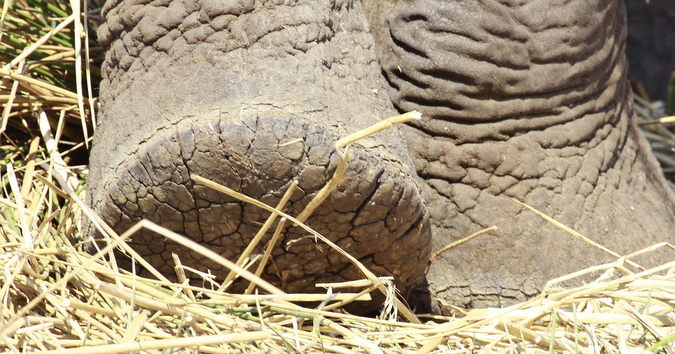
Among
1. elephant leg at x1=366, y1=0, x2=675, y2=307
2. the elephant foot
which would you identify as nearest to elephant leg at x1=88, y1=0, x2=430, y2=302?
the elephant foot

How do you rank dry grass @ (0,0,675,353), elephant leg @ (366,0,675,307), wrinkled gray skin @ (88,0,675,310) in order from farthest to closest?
elephant leg @ (366,0,675,307) < wrinkled gray skin @ (88,0,675,310) < dry grass @ (0,0,675,353)

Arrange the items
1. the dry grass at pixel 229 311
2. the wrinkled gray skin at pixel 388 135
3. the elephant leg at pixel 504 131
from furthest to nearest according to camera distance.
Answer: the elephant leg at pixel 504 131 < the wrinkled gray skin at pixel 388 135 < the dry grass at pixel 229 311

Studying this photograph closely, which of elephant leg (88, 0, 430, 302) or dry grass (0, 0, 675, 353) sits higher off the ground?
elephant leg (88, 0, 430, 302)

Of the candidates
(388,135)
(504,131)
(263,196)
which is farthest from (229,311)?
(504,131)

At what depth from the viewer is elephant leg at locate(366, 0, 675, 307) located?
1749mm

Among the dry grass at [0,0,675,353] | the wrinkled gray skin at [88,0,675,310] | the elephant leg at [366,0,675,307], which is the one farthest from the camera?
the elephant leg at [366,0,675,307]

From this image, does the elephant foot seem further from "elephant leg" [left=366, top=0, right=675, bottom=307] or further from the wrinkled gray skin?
"elephant leg" [left=366, top=0, right=675, bottom=307]

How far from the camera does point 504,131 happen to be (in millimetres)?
1807

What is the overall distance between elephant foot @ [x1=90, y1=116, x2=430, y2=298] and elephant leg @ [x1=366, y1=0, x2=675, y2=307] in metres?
0.24

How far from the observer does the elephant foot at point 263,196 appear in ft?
4.63

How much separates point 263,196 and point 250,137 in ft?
0.38

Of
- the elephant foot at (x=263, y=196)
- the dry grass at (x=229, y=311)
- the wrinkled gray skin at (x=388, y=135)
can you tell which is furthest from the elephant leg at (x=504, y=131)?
the elephant foot at (x=263, y=196)

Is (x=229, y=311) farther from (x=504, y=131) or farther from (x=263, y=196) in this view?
(x=504, y=131)

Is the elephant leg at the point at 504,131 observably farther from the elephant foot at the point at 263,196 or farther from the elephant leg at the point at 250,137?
the elephant foot at the point at 263,196
